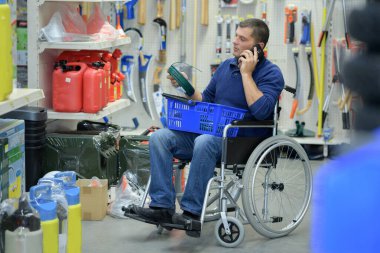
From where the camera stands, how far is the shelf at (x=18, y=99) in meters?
3.05

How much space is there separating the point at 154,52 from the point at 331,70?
6.11 ft

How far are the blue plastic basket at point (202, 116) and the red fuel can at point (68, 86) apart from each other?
1.05m

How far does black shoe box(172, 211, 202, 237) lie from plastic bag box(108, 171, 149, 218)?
0.76 metres

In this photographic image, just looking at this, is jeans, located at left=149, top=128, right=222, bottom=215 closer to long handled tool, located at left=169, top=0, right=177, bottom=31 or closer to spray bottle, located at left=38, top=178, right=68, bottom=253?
spray bottle, located at left=38, top=178, right=68, bottom=253

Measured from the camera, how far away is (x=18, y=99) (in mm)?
3217

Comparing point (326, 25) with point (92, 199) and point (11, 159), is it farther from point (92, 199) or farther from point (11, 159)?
point (11, 159)

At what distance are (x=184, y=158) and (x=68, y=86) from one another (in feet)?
4.00

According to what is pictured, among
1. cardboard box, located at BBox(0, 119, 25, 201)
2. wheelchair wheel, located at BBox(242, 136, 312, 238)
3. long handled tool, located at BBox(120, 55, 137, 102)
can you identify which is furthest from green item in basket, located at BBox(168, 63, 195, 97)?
long handled tool, located at BBox(120, 55, 137, 102)

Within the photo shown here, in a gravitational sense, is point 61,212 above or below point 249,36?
below

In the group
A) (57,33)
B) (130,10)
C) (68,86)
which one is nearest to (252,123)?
(68,86)

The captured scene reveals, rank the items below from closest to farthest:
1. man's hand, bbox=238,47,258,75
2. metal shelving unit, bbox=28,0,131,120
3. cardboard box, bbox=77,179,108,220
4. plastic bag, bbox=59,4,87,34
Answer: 1. man's hand, bbox=238,47,258,75
2. cardboard box, bbox=77,179,108,220
3. metal shelving unit, bbox=28,0,131,120
4. plastic bag, bbox=59,4,87,34

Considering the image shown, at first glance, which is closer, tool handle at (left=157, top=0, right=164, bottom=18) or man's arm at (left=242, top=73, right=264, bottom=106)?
man's arm at (left=242, top=73, right=264, bottom=106)

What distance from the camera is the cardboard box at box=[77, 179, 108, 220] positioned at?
15.5 feet

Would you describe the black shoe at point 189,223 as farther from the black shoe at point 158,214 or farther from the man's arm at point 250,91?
the man's arm at point 250,91
